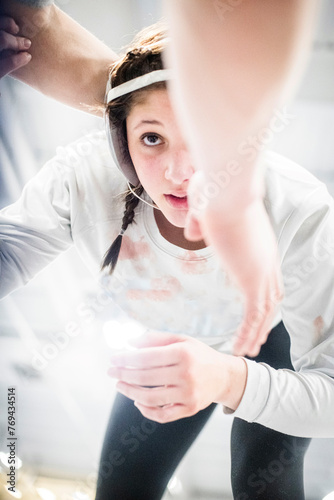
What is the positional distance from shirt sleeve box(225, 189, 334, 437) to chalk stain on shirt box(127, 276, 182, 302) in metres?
0.19

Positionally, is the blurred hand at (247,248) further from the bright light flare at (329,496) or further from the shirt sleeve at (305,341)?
the bright light flare at (329,496)

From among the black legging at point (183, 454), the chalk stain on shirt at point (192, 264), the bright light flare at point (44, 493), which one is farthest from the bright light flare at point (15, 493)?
the chalk stain on shirt at point (192, 264)

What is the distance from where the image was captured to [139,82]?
651 mm

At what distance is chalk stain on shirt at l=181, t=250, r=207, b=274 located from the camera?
0.76 meters

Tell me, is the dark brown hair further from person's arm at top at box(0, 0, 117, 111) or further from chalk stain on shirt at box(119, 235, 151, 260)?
chalk stain on shirt at box(119, 235, 151, 260)

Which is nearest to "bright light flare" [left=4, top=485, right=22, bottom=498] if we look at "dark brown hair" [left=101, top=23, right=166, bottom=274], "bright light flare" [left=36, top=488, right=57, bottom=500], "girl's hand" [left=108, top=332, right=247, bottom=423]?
"bright light flare" [left=36, top=488, right=57, bottom=500]

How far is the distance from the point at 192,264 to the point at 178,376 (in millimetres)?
201

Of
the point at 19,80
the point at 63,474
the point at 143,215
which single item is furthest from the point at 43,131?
the point at 63,474

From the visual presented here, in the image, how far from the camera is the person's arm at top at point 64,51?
72cm

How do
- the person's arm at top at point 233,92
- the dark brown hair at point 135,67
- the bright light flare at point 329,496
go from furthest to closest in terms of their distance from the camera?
the bright light flare at point 329,496
the dark brown hair at point 135,67
the person's arm at top at point 233,92

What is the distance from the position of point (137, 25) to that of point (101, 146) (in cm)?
21

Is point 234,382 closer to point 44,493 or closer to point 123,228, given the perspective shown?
point 123,228

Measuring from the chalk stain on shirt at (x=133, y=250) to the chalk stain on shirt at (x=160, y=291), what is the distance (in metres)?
0.06

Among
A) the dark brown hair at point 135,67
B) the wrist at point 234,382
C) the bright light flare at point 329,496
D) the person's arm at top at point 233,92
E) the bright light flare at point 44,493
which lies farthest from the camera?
the bright light flare at point 44,493
